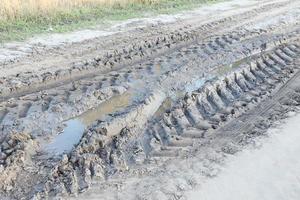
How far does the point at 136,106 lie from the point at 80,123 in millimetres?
897

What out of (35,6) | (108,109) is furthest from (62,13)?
(108,109)

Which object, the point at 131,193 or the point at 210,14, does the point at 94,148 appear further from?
the point at 210,14

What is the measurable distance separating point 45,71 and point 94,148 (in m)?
3.55

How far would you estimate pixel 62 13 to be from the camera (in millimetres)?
14094

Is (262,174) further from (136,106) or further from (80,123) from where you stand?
(80,123)

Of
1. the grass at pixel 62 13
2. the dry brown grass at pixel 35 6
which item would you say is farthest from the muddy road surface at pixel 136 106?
the dry brown grass at pixel 35 6

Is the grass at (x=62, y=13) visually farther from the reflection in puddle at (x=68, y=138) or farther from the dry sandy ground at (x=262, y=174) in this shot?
the dry sandy ground at (x=262, y=174)

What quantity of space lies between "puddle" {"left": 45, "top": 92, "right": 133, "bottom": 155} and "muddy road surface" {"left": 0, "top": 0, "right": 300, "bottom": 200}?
0.01 m

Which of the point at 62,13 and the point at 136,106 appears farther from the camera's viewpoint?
the point at 62,13

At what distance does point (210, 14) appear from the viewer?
15.6 meters

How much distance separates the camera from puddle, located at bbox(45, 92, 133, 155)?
6.69 metres

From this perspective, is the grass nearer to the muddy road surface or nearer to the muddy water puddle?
the muddy road surface

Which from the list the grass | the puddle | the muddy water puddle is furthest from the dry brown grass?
the puddle

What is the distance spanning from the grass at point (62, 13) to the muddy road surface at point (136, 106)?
3.56 feet
